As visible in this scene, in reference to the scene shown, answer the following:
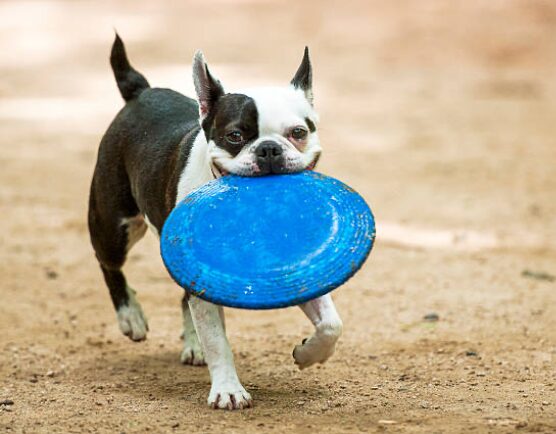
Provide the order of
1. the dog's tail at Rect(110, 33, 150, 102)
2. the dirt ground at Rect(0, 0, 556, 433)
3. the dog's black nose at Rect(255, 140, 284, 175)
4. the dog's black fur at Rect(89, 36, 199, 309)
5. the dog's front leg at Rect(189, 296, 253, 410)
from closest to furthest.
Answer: the dog's black nose at Rect(255, 140, 284, 175) → the dog's front leg at Rect(189, 296, 253, 410) → the dirt ground at Rect(0, 0, 556, 433) → the dog's black fur at Rect(89, 36, 199, 309) → the dog's tail at Rect(110, 33, 150, 102)

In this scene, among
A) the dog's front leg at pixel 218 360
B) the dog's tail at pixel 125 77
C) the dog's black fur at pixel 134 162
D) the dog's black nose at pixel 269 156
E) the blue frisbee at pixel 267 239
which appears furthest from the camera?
the dog's tail at pixel 125 77

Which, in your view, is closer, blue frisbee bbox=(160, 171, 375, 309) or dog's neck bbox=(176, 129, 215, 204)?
blue frisbee bbox=(160, 171, 375, 309)

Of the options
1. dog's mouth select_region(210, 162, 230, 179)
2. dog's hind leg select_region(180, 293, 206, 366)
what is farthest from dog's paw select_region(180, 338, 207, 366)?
dog's mouth select_region(210, 162, 230, 179)

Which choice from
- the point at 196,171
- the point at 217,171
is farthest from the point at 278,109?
the point at 196,171

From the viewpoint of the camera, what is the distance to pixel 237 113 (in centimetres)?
527

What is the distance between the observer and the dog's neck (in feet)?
18.3

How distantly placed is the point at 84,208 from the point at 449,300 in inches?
168

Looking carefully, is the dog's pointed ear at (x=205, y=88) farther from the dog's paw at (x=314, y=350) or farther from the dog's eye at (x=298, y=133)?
the dog's paw at (x=314, y=350)

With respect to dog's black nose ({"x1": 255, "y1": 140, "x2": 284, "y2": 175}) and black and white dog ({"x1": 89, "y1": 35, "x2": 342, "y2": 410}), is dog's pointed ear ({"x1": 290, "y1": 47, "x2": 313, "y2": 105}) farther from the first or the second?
dog's black nose ({"x1": 255, "y1": 140, "x2": 284, "y2": 175})

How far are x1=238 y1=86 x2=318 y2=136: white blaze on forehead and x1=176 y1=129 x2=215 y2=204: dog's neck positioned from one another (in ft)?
1.36

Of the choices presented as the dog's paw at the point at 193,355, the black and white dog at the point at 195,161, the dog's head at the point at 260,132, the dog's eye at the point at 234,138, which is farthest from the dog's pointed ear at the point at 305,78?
the dog's paw at the point at 193,355

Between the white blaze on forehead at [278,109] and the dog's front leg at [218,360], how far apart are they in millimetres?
953

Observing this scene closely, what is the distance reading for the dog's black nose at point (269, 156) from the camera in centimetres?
514

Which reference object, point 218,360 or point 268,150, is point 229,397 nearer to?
point 218,360
